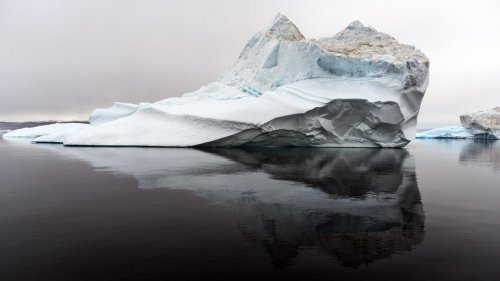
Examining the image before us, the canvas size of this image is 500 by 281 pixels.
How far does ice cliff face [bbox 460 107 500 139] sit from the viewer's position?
41.8 meters

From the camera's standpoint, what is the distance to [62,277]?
2.81m

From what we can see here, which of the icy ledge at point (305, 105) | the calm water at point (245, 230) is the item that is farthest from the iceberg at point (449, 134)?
the calm water at point (245, 230)

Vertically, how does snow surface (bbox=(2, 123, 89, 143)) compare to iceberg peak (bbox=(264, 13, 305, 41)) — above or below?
below

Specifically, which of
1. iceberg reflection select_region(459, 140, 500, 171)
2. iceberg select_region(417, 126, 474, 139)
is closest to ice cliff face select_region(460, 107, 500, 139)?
iceberg select_region(417, 126, 474, 139)

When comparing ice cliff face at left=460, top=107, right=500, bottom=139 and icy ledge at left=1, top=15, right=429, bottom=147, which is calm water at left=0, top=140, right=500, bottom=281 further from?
ice cliff face at left=460, top=107, right=500, bottom=139

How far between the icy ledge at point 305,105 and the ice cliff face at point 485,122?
2633cm

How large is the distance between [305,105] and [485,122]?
113ft

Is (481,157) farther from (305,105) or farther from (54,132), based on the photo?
(54,132)

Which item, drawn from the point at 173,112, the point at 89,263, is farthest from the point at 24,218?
the point at 173,112

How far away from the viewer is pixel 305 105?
1806cm

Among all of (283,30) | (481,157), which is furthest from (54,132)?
(481,157)

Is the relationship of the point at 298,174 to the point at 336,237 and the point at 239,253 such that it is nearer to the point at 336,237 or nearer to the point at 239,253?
the point at 336,237

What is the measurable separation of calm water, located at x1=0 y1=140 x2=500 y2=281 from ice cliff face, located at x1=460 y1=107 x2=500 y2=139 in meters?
41.3

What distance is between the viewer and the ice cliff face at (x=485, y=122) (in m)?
41.8
